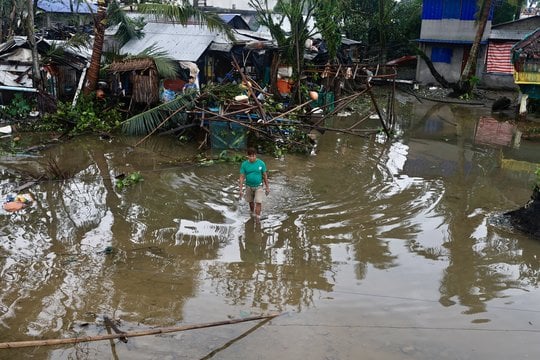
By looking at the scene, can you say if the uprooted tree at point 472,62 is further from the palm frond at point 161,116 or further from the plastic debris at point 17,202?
the plastic debris at point 17,202

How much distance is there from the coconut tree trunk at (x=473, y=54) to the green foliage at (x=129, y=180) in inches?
725

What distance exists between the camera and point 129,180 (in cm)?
1034

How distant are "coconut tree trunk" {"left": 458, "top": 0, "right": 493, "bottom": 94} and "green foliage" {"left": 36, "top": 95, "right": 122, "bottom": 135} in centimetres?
1656

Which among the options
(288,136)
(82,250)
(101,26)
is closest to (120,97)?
(101,26)

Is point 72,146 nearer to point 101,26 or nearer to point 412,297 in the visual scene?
point 101,26

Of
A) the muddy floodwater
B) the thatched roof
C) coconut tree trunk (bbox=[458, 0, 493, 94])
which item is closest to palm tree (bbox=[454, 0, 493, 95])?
coconut tree trunk (bbox=[458, 0, 493, 94])

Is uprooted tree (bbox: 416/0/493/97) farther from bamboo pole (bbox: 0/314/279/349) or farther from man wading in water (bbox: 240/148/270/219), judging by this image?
bamboo pole (bbox: 0/314/279/349)

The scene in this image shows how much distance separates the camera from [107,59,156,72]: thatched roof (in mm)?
14352

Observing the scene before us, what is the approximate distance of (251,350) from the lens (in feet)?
16.8

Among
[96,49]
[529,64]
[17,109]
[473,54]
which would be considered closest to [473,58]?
[473,54]

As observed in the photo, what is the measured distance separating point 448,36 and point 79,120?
20.4m

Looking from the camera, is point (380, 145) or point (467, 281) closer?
point (467, 281)

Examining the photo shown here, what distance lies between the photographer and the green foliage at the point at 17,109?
15078 mm

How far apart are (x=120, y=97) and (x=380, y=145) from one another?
8.12 m
